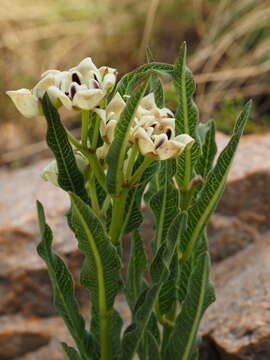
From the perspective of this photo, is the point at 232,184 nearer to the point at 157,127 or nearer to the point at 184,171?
the point at 184,171

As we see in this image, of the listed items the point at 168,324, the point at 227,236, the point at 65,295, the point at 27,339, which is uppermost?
the point at 65,295

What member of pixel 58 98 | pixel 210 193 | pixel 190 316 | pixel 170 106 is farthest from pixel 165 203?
pixel 170 106

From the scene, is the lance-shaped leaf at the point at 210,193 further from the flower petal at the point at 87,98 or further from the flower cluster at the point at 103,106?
the flower petal at the point at 87,98

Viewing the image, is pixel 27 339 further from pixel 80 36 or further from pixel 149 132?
pixel 80 36

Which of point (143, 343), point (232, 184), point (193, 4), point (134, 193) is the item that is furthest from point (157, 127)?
point (193, 4)

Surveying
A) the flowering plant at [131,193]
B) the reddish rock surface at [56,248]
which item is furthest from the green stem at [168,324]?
the reddish rock surface at [56,248]

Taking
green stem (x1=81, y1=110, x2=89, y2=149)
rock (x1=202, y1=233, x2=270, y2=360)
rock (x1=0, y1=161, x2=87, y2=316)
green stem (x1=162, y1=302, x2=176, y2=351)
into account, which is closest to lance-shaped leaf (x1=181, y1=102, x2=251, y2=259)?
green stem (x1=162, y1=302, x2=176, y2=351)
